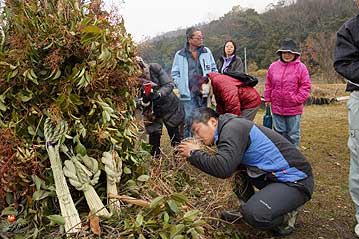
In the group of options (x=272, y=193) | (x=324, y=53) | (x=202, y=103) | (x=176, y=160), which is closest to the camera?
(x=272, y=193)

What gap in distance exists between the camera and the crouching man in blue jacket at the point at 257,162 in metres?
2.77

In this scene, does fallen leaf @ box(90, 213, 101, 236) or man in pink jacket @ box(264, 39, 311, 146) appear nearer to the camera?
fallen leaf @ box(90, 213, 101, 236)

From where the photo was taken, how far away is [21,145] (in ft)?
7.12

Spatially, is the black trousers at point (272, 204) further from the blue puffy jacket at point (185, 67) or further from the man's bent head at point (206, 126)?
the blue puffy jacket at point (185, 67)

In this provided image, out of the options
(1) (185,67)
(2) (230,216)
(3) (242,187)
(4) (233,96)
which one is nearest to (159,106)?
(1) (185,67)

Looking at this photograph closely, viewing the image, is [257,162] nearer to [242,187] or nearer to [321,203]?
[242,187]

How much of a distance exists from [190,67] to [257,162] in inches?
82.6

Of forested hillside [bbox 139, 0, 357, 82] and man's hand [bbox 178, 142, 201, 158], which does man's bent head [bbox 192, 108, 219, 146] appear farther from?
forested hillside [bbox 139, 0, 357, 82]

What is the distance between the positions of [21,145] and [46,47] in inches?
21.1

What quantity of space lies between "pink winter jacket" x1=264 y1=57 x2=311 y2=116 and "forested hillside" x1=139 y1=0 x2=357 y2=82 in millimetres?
21230

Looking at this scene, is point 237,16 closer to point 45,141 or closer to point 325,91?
point 325,91

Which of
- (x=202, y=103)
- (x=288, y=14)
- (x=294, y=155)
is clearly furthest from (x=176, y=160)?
(x=288, y=14)

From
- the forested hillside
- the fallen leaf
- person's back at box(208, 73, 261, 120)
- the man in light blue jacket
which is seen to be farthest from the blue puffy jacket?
the forested hillside

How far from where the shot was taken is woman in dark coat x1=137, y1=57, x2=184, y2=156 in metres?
4.30
